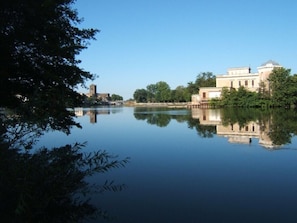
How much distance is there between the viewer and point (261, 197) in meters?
6.72

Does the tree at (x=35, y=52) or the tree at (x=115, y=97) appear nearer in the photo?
the tree at (x=35, y=52)

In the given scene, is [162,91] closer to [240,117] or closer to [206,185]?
[240,117]

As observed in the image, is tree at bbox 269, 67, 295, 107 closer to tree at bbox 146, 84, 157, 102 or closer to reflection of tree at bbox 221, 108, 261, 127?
reflection of tree at bbox 221, 108, 261, 127

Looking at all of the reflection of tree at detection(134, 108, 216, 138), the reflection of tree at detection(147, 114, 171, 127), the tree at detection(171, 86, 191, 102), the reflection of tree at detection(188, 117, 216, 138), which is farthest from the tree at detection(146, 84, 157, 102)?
the reflection of tree at detection(188, 117, 216, 138)

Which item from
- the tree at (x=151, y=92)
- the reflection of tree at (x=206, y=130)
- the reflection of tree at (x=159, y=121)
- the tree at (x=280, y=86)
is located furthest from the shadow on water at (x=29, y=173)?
the tree at (x=151, y=92)

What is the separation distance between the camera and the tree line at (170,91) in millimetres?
91113

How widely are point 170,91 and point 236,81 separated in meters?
38.2

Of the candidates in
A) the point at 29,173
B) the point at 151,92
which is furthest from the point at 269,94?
the point at 151,92

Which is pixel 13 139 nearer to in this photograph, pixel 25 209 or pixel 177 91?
pixel 25 209

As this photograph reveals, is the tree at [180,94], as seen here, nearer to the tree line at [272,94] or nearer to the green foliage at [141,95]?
the tree line at [272,94]

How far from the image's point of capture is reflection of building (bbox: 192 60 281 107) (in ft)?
218

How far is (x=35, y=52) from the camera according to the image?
9.78m

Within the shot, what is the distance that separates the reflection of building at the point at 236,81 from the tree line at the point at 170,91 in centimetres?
1093

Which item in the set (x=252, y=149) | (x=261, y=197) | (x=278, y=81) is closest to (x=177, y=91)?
(x=278, y=81)
